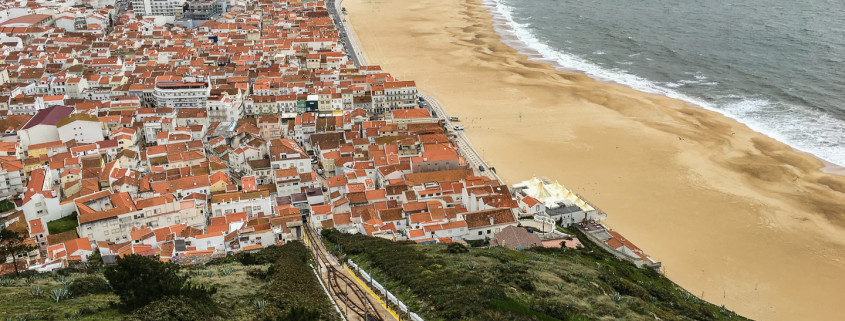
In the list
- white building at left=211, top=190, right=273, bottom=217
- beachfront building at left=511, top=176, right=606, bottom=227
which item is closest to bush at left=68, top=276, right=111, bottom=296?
white building at left=211, top=190, right=273, bottom=217

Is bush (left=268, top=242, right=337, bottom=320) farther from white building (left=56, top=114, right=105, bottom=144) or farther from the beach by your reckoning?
white building (left=56, top=114, right=105, bottom=144)

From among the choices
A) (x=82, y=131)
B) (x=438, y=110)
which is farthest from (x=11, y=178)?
(x=438, y=110)

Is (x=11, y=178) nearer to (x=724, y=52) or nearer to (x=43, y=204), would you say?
(x=43, y=204)

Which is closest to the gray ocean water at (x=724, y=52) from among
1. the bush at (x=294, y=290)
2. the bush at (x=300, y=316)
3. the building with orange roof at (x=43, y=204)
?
the bush at (x=294, y=290)

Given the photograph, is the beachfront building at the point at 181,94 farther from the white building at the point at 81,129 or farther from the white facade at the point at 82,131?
the white facade at the point at 82,131

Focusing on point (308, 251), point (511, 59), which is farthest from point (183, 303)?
point (511, 59)

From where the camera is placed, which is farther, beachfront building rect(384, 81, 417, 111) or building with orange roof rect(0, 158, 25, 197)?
beachfront building rect(384, 81, 417, 111)

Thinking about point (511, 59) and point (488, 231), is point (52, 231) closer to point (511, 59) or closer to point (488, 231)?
point (488, 231)
